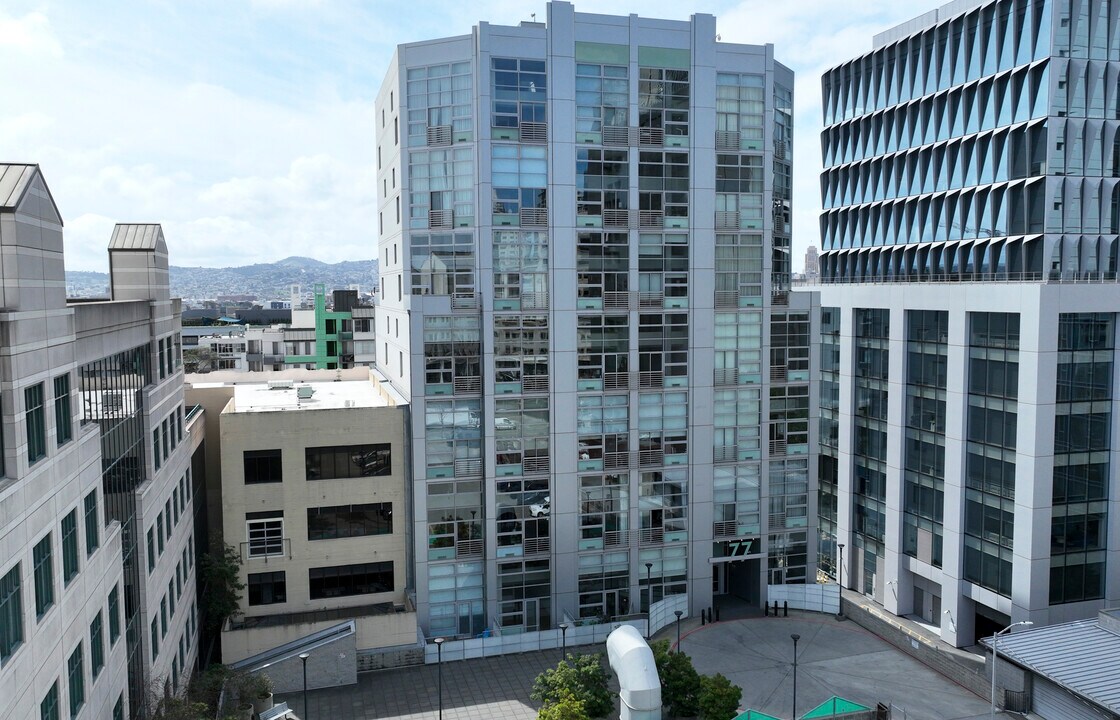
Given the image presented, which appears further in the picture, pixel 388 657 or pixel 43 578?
pixel 388 657

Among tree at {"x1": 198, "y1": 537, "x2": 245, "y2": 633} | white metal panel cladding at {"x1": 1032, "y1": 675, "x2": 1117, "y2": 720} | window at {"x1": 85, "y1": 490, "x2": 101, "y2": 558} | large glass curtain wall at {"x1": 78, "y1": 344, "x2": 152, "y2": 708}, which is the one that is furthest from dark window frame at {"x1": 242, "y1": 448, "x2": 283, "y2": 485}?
white metal panel cladding at {"x1": 1032, "y1": 675, "x2": 1117, "y2": 720}

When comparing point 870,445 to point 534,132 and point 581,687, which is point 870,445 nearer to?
point 581,687

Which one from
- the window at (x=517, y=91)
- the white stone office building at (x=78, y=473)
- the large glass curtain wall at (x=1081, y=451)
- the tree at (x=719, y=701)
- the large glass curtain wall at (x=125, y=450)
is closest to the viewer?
the white stone office building at (x=78, y=473)

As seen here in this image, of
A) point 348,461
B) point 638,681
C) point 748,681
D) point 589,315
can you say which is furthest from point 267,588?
point 748,681

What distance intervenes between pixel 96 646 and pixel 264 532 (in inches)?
829

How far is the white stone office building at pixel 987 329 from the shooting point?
4578 centimetres

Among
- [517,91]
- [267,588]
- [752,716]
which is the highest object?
[517,91]

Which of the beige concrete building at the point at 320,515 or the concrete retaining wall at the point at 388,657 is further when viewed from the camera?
the beige concrete building at the point at 320,515

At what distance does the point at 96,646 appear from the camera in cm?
2827

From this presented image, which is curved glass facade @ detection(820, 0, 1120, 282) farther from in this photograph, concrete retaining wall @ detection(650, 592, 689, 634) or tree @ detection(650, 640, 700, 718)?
tree @ detection(650, 640, 700, 718)

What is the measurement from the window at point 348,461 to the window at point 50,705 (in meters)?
25.8

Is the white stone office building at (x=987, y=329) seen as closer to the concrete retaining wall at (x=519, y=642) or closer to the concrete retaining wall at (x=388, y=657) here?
the concrete retaining wall at (x=519, y=642)

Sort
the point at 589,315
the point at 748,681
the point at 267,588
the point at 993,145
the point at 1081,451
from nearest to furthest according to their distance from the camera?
the point at 748,681 → the point at 1081,451 → the point at 267,588 → the point at 993,145 → the point at 589,315

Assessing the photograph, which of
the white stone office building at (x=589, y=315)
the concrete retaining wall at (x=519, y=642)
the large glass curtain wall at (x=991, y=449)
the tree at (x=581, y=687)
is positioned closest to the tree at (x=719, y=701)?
the tree at (x=581, y=687)
